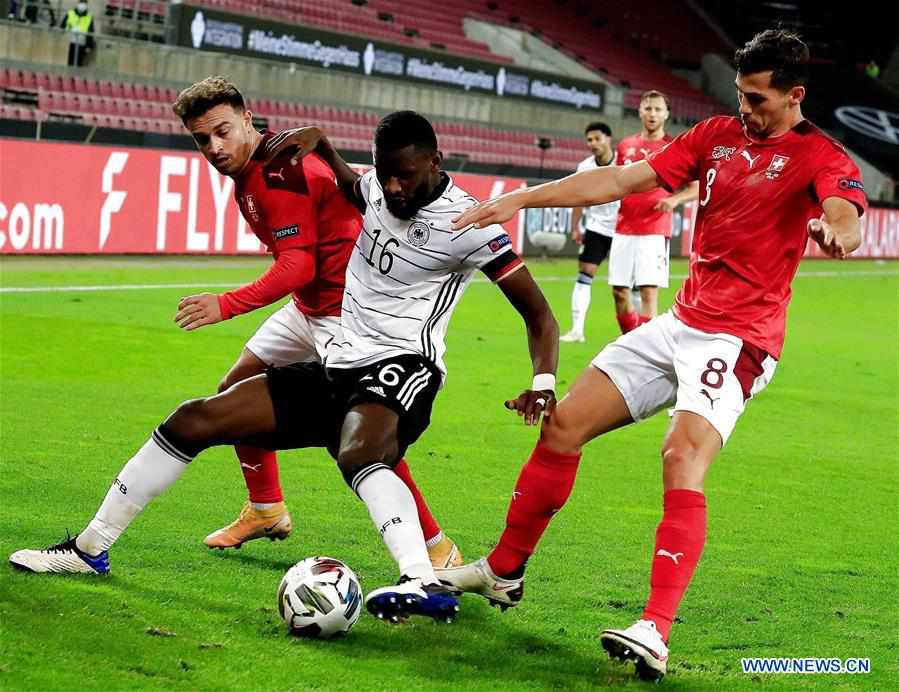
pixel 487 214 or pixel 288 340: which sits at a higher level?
pixel 487 214

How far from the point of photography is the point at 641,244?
1187 centimetres

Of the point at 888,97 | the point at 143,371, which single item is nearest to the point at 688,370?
the point at 143,371

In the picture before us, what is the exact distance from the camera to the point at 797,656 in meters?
4.48

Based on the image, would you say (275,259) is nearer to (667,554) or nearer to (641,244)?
(667,554)

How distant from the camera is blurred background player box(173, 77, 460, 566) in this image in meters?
5.04

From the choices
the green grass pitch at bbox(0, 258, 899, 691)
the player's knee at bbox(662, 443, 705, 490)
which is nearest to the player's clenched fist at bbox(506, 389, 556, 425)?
the player's knee at bbox(662, 443, 705, 490)

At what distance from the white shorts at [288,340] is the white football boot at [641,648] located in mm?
1998

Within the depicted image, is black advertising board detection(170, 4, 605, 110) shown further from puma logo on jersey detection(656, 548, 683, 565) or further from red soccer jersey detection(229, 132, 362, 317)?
puma logo on jersey detection(656, 548, 683, 565)

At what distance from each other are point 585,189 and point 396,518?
1327mm

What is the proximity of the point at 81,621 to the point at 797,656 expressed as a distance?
92.2 inches

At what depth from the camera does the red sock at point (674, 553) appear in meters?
4.19

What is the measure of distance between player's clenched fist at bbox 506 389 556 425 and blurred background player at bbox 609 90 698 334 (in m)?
7.17

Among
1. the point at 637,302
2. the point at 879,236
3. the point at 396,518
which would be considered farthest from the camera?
the point at 879,236

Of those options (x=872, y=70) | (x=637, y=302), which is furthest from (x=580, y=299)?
(x=872, y=70)
